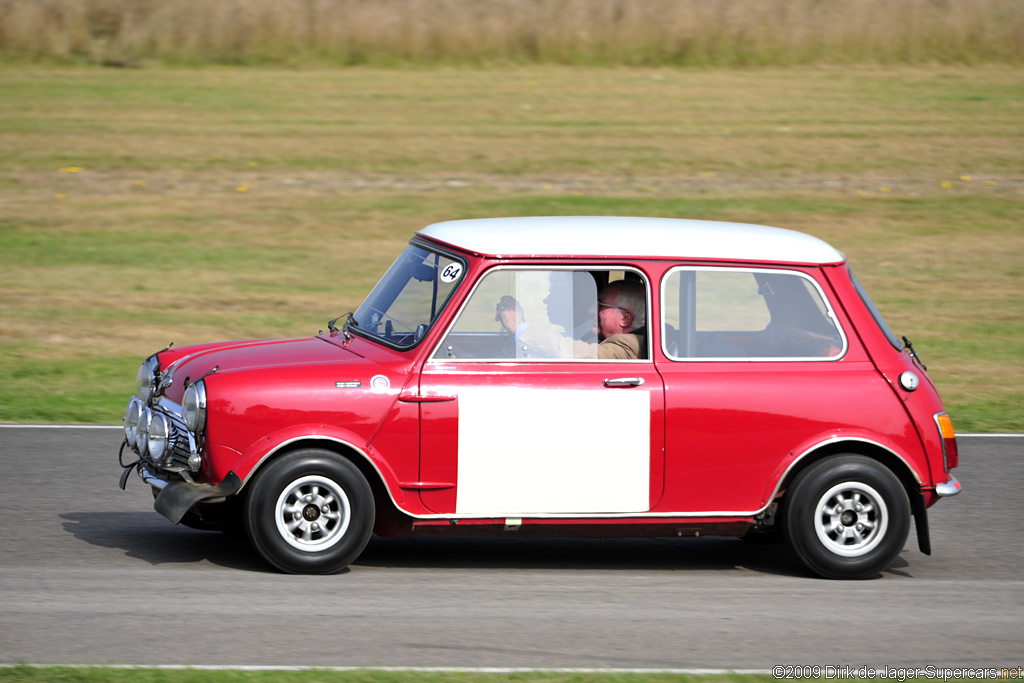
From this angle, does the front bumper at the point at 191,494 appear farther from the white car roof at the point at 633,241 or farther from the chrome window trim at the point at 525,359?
the white car roof at the point at 633,241

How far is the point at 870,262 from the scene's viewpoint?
680 inches

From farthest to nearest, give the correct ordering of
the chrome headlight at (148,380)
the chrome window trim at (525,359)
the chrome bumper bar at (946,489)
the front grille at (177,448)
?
the chrome headlight at (148,380) → the chrome bumper bar at (946,489) → the chrome window trim at (525,359) → the front grille at (177,448)

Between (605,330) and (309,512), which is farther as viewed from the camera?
(605,330)

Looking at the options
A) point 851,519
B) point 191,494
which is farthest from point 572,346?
point 191,494

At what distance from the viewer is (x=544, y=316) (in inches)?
274

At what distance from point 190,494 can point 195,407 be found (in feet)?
A: 1.36

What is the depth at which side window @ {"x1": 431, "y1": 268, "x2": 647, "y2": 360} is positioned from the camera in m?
6.90

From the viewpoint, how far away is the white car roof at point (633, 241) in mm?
6926

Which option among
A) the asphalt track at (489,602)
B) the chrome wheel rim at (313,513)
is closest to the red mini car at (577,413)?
the chrome wheel rim at (313,513)

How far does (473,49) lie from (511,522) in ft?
70.0

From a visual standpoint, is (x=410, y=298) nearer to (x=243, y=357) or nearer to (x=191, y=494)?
(x=243, y=357)

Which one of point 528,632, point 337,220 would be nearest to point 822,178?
point 337,220

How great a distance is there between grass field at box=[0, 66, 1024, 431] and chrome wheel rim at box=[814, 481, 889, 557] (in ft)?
14.2

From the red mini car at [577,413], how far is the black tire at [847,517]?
0.01 m
